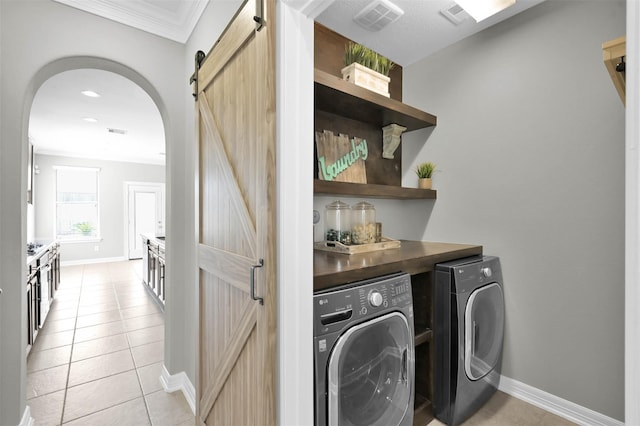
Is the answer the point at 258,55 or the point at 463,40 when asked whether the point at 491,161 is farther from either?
the point at 258,55

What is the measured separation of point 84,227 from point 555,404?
8880 mm

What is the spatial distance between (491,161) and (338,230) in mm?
1221

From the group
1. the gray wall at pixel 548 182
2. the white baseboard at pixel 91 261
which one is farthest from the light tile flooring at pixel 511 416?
the white baseboard at pixel 91 261

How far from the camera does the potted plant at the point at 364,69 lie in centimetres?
197

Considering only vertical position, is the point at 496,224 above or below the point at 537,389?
above

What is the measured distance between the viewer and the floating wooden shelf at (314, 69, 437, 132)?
1747 millimetres

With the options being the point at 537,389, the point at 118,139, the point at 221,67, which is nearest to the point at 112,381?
the point at 221,67

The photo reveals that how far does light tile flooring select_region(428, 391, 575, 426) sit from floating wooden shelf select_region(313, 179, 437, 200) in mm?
1458

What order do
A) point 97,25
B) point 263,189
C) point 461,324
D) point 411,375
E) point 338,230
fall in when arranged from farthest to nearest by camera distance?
point 338,230 → point 97,25 → point 461,324 → point 411,375 → point 263,189

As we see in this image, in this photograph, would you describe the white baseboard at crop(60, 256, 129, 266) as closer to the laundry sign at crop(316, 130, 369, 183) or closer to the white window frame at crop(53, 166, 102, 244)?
the white window frame at crop(53, 166, 102, 244)

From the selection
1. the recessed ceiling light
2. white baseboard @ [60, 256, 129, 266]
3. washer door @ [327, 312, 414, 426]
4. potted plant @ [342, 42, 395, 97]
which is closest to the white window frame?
white baseboard @ [60, 256, 129, 266]

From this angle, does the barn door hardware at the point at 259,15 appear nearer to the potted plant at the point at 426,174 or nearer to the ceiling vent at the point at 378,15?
the ceiling vent at the point at 378,15

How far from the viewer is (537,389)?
1.91 metres

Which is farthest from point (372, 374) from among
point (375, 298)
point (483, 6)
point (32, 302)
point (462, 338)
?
point (32, 302)
